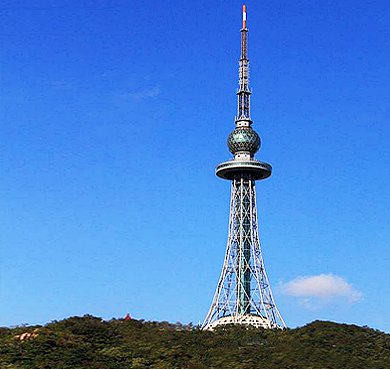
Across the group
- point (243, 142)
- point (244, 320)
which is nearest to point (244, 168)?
point (243, 142)

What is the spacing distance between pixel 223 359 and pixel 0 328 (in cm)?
2086

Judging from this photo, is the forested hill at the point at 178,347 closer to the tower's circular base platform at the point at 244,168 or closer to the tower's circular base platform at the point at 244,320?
the tower's circular base platform at the point at 244,320

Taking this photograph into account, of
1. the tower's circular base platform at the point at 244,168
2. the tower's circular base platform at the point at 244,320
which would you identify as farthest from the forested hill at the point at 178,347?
the tower's circular base platform at the point at 244,168

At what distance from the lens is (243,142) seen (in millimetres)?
136375

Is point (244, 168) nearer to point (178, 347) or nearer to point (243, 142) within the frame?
point (243, 142)

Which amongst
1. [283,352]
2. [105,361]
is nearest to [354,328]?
[283,352]

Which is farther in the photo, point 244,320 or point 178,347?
point 244,320

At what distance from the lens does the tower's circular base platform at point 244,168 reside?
133m

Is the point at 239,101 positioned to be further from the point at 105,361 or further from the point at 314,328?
the point at 105,361

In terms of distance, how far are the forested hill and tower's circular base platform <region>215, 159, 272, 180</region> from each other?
2202 inches

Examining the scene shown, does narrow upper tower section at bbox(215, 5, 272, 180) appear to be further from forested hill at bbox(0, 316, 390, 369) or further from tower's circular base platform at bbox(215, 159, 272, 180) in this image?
forested hill at bbox(0, 316, 390, 369)

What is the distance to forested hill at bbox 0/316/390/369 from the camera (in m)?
61.2

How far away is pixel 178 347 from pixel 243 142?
241ft

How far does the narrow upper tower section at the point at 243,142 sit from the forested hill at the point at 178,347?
5646cm
